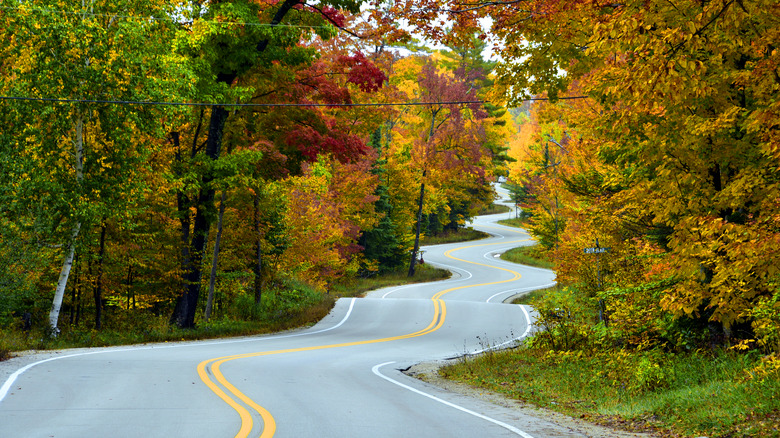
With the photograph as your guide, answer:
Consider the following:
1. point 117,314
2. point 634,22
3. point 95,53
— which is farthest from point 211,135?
point 634,22

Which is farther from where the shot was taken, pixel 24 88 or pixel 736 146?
pixel 24 88

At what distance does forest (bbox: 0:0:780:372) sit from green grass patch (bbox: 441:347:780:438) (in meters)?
0.64

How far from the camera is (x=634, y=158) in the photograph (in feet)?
39.0

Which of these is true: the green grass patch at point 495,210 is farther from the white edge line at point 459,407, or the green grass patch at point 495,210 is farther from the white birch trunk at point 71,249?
the white edge line at point 459,407

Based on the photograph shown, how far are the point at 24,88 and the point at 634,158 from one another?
15086 mm

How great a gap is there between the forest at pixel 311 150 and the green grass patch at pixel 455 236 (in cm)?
3165

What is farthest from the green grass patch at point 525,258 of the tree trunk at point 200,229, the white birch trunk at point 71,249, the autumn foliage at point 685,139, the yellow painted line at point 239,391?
the white birch trunk at point 71,249

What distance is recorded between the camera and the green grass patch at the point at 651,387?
8.25 metres

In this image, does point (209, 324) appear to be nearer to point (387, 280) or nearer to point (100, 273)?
point (100, 273)

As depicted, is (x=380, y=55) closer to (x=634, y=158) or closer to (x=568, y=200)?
(x=568, y=200)

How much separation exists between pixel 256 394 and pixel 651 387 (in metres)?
6.71

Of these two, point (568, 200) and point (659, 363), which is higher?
point (568, 200)

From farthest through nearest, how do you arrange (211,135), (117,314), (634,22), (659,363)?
1. (117,314)
2. (211,135)
3. (659,363)
4. (634,22)

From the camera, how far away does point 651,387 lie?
10.9m
